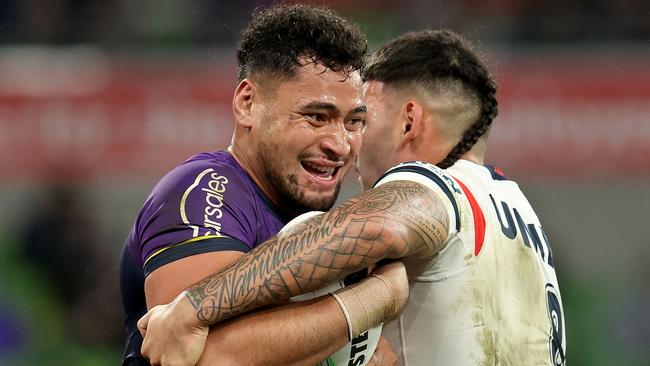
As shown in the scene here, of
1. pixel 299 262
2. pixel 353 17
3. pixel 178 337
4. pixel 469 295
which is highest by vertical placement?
pixel 353 17

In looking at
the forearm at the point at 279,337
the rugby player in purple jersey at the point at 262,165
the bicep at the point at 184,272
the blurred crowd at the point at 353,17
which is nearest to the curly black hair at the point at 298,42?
the rugby player in purple jersey at the point at 262,165

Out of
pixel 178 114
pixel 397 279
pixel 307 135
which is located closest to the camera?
pixel 397 279

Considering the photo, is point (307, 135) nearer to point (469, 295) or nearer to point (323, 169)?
point (323, 169)

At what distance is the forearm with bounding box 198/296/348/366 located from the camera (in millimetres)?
2562

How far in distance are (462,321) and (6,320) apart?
5.22 metres

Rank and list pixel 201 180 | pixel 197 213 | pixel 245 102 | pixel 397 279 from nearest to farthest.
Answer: pixel 397 279, pixel 197 213, pixel 201 180, pixel 245 102

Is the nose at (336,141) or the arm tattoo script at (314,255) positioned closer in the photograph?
the arm tattoo script at (314,255)

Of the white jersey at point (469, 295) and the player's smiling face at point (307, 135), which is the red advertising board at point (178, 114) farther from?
the white jersey at point (469, 295)

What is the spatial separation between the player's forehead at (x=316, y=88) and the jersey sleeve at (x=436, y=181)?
0.38 meters

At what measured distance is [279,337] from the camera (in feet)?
8.41

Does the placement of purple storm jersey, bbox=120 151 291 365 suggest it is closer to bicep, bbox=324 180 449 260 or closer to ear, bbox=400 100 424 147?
bicep, bbox=324 180 449 260

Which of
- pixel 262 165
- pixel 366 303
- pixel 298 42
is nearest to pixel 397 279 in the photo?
pixel 366 303

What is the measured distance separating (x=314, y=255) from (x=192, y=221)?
0.42 metres

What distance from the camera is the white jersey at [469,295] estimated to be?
2857 millimetres
